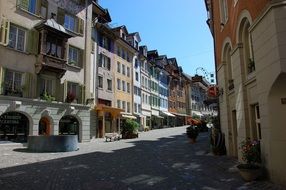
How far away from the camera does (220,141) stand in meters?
16.5

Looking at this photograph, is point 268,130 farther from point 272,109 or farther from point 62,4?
point 62,4

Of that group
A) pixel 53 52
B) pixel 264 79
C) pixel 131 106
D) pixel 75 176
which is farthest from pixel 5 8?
pixel 131 106

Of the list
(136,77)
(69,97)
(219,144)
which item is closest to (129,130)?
(69,97)

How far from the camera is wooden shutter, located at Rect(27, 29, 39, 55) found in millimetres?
24008

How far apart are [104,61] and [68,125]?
1315cm

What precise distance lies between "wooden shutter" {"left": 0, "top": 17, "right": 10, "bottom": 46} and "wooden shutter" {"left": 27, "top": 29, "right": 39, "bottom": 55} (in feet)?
7.45

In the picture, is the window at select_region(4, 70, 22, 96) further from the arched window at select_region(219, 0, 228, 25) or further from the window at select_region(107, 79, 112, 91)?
the window at select_region(107, 79, 112, 91)

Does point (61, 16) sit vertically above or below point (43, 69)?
above

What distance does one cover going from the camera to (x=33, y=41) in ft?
79.9

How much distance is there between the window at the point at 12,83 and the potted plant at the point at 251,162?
17.6 metres

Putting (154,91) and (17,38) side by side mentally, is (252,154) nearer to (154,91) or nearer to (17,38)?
(17,38)

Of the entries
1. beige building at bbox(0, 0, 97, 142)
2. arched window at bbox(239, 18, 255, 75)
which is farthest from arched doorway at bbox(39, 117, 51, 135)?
arched window at bbox(239, 18, 255, 75)

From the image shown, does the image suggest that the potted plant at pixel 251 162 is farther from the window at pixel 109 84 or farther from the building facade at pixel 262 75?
the window at pixel 109 84

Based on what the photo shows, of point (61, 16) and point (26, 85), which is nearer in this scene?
point (26, 85)
